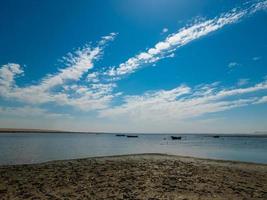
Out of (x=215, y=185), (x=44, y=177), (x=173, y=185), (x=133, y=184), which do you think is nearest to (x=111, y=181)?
(x=133, y=184)

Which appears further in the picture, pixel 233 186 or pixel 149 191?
pixel 233 186

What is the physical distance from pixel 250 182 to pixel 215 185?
11.1ft

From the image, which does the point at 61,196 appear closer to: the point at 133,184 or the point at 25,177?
the point at 133,184

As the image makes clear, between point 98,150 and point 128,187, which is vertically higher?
point 128,187

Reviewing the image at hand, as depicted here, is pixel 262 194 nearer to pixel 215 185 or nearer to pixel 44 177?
pixel 215 185

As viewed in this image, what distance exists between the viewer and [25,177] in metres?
18.3

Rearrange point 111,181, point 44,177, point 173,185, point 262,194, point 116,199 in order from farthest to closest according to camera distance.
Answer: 1. point 44,177
2. point 111,181
3. point 173,185
4. point 262,194
5. point 116,199

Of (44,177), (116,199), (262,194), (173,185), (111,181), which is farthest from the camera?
(44,177)

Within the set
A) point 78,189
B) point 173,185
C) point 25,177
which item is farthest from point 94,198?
point 25,177

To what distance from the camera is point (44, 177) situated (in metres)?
18.1

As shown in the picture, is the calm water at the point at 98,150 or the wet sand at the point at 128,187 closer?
the wet sand at the point at 128,187

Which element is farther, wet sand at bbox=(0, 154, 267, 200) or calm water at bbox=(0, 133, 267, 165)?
calm water at bbox=(0, 133, 267, 165)

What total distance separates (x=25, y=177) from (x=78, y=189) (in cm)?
649

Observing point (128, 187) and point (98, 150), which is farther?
point (98, 150)
